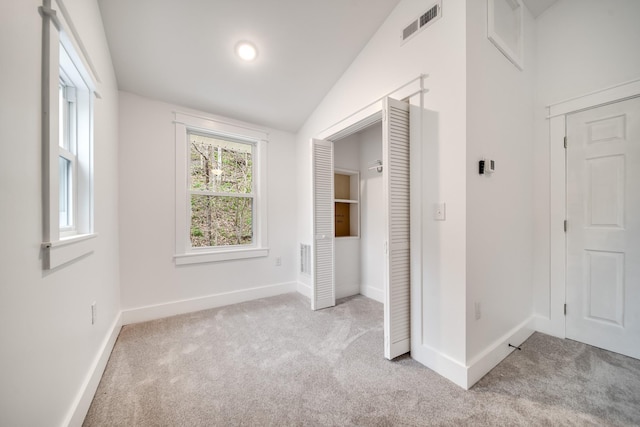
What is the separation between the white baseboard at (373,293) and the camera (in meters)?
3.34

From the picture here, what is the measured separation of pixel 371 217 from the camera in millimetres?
3570

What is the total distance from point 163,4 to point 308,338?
3.07m

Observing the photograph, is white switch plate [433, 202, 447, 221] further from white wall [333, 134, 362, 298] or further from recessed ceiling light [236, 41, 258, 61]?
recessed ceiling light [236, 41, 258, 61]

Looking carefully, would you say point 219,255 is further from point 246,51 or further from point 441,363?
point 441,363

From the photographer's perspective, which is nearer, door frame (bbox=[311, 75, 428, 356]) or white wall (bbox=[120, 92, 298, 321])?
door frame (bbox=[311, 75, 428, 356])

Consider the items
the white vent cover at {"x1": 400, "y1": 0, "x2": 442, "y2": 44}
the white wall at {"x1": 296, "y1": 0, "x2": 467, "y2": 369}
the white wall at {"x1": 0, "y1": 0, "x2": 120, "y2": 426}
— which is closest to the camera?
the white wall at {"x1": 0, "y1": 0, "x2": 120, "y2": 426}

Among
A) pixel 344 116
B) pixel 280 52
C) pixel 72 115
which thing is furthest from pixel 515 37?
pixel 72 115

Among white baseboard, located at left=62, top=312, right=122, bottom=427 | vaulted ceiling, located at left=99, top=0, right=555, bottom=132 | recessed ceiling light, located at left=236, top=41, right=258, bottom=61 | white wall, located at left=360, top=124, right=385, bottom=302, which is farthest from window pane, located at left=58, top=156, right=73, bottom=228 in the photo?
white wall, located at left=360, top=124, right=385, bottom=302

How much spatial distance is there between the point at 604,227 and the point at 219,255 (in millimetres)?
3868

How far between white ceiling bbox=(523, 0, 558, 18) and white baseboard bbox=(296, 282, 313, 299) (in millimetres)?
3822

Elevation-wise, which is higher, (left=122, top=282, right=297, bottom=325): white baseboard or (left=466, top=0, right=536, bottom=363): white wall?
(left=466, top=0, right=536, bottom=363): white wall

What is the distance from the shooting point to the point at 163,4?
6.43 feet

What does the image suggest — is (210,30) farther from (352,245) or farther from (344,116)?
(352,245)

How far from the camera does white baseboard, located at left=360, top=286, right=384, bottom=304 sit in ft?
10.9
